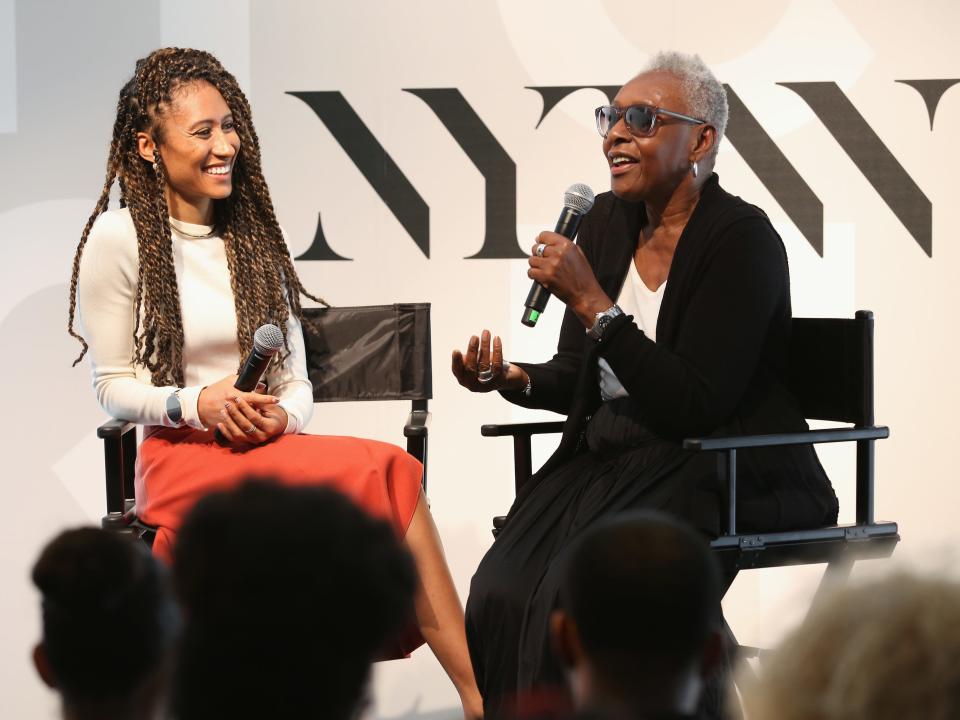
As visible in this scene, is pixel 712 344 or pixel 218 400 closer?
pixel 712 344

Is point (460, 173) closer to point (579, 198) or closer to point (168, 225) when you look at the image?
point (168, 225)

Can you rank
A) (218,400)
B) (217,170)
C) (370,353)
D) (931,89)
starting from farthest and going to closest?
(931,89)
(370,353)
(217,170)
(218,400)

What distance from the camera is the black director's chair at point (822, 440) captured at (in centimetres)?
251

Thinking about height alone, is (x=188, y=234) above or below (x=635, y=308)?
above

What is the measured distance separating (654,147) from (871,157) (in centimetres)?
164

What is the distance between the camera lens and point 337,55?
13.3 feet

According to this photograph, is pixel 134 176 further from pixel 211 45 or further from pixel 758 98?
pixel 758 98

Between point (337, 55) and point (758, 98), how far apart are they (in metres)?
1.36

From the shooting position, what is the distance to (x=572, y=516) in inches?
103

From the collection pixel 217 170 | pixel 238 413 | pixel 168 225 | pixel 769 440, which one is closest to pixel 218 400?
pixel 238 413

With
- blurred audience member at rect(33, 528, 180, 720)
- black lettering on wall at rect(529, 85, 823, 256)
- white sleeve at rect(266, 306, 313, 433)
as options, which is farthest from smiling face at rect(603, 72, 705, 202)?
blurred audience member at rect(33, 528, 180, 720)

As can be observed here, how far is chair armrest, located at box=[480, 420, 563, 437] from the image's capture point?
9.54 feet

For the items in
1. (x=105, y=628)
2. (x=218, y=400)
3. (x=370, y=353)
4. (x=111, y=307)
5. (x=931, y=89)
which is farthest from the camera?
(x=931, y=89)

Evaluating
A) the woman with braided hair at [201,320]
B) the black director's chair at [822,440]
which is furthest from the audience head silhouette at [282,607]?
the woman with braided hair at [201,320]
